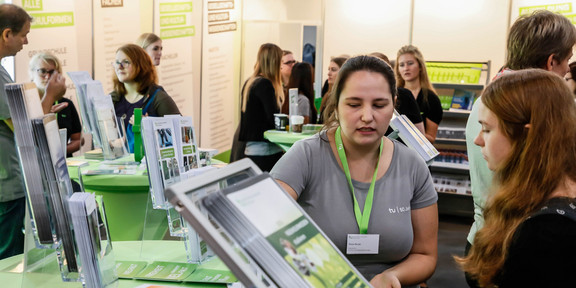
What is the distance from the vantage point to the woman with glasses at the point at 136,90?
4.11m

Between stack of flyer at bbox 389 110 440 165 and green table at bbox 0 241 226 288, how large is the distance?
0.99 m

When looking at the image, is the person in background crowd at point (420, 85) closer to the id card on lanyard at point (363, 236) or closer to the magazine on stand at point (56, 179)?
the id card on lanyard at point (363, 236)

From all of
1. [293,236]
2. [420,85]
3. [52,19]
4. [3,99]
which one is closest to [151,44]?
[52,19]

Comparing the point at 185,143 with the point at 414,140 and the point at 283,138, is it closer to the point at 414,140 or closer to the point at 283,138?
the point at 414,140

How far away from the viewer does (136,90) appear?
4199 millimetres

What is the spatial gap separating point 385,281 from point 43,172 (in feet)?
3.32

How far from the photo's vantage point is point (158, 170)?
1.94 meters

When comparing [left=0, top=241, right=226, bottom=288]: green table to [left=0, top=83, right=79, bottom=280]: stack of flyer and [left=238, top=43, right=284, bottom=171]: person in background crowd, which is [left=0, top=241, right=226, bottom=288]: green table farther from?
[left=238, top=43, right=284, bottom=171]: person in background crowd

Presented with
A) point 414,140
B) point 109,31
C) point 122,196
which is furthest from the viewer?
point 109,31

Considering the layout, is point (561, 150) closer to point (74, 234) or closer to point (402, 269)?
point (402, 269)

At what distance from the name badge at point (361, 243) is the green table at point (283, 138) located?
3164mm

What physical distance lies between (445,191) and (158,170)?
510 centimetres

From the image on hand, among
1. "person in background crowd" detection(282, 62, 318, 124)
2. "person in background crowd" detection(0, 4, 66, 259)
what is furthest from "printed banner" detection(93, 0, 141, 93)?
"person in background crowd" detection(0, 4, 66, 259)

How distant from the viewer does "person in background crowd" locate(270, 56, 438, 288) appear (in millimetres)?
1910
